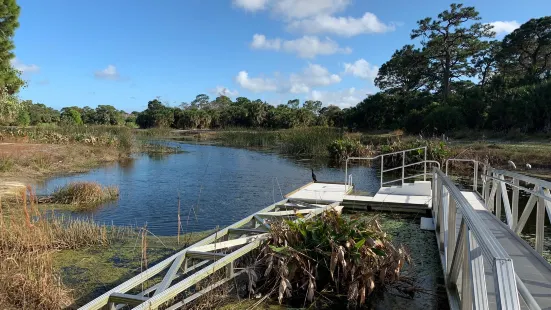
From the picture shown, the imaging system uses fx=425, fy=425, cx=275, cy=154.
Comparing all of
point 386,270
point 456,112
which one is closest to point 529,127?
point 456,112

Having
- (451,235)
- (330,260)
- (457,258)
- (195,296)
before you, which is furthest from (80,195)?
(457,258)

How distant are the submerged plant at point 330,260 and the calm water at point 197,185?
8.02 ft

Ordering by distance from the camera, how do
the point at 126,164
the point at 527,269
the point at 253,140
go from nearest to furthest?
the point at 527,269 < the point at 126,164 < the point at 253,140

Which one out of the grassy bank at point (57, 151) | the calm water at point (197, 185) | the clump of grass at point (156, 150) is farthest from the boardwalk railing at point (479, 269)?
the clump of grass at point (156, 150)

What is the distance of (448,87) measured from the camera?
38906mm

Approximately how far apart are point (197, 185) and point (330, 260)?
32.1 ft

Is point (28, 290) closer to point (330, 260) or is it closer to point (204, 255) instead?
point (204, 255)

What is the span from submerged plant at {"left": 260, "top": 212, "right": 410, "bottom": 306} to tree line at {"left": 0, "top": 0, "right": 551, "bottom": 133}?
18.2 metres

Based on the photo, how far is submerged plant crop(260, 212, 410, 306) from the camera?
459 centimetres

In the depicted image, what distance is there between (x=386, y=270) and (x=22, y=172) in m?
14.0

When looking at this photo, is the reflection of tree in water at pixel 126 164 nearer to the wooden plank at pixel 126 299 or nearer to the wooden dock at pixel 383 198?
the wooden dock at pixel 383 198

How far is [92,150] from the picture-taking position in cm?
2120

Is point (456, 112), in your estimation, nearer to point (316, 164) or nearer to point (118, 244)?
point (316, 164)

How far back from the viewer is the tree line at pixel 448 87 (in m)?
23.1
